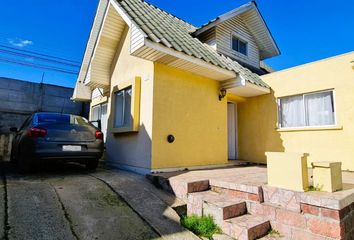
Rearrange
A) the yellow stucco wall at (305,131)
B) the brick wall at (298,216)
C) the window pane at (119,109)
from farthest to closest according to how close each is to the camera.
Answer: the window pane at (119,109)
the yellow stucco wall at (305,131)
the brick wall at (298,216)

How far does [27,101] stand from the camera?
13195 millimetres

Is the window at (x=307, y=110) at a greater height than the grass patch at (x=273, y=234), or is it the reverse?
the window at (x=307, y=110)

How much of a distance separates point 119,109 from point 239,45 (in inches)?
252

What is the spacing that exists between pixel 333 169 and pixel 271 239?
1.34 m

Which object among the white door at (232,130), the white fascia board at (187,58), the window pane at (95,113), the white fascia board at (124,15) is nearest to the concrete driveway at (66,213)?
the white fascia board at (187,58)

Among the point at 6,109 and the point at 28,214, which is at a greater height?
the point at 6,109

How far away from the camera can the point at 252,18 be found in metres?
10.4

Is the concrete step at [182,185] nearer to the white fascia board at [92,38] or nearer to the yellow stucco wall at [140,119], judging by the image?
the yellow stucco wall at [140,119]

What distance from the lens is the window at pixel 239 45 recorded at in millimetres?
10163

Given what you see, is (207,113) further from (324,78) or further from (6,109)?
(6,109)

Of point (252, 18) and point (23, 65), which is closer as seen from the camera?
point (252, 18)

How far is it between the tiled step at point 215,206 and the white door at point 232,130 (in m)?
5.37

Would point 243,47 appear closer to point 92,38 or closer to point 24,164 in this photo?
point 92,38

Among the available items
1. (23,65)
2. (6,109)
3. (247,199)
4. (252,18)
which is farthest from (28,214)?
(23,65)
